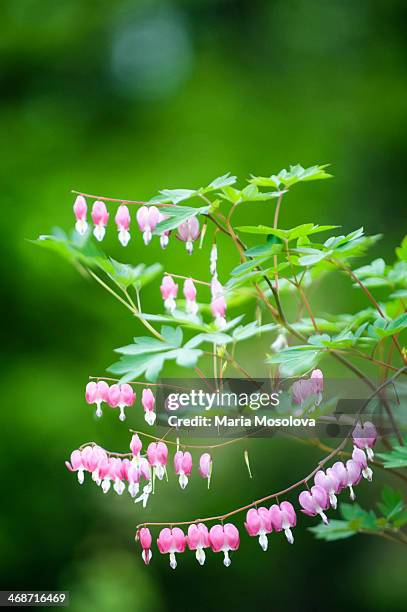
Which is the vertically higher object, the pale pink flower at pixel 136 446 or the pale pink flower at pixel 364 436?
the pale pink flower at pixel 136 446

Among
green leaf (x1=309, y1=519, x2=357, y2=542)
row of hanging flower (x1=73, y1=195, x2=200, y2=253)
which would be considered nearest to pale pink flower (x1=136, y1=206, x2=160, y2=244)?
row of hanging flower (x1=73, y1=195, x2=200, y2=253)

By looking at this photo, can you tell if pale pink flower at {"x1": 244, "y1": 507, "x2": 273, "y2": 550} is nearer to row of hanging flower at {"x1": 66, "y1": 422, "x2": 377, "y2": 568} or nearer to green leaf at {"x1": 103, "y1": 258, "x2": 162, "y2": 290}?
row of hanging flower at {"x1": 66, "y1": 422, "x2": 377, "y2": 568}

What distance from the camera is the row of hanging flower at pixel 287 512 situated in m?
0.72

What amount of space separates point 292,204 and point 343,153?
0.33 m

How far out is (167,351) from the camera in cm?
71

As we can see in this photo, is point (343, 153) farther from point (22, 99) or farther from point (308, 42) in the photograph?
point (22, 99)

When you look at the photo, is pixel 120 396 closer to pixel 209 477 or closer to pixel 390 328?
pixel 209 477

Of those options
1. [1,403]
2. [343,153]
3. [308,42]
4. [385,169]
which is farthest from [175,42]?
[1,403]

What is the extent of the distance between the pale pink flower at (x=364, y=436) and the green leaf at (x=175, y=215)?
0.97 feet

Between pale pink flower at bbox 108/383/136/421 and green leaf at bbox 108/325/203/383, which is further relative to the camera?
pale pink flower at bbox 108/383/136/421

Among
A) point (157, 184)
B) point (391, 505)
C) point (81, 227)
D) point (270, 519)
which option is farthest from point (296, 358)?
point (157, 184)

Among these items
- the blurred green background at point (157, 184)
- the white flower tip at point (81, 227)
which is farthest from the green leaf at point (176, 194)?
the blurred green background at point (157, 184)

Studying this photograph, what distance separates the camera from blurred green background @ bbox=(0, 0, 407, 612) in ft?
7.95

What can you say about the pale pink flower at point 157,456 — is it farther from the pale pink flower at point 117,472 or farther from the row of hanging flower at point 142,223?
the row of hanging flower at point 142,223
